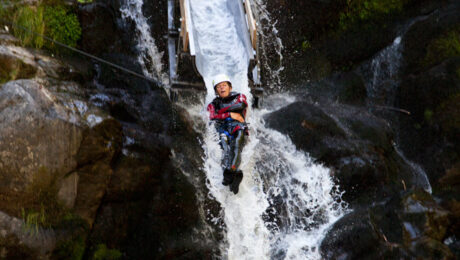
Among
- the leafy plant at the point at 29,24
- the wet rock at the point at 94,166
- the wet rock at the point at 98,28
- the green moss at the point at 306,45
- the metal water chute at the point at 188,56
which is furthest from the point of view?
the green moss at the point at 306,45

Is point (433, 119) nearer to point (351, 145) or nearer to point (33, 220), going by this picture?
point (351, 145)

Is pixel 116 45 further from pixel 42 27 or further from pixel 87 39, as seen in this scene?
pixel 42 27

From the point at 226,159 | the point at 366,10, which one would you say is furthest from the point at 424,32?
the point at 226,159

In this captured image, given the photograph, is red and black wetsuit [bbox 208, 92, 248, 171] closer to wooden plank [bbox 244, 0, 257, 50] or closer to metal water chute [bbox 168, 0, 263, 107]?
metal water chute [bbox 168, 0, 263, 107]

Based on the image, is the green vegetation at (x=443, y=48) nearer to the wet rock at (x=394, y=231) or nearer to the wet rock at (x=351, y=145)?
the wet rock at (x=351, y=145)

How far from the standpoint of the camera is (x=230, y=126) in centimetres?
564

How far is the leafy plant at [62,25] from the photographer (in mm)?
6531

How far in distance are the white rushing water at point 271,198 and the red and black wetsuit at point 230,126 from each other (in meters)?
0.46

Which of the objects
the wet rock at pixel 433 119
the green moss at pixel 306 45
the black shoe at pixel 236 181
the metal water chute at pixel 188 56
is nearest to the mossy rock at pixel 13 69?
the metal water chute at pixel 188 56

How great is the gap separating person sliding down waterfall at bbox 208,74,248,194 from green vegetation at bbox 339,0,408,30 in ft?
13.0

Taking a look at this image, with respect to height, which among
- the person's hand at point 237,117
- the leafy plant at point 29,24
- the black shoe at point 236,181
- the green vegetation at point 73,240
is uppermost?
the leafy plant at point 29,24

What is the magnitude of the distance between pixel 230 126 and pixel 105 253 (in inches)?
103

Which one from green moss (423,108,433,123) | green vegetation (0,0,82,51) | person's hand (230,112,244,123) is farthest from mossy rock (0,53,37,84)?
green moss (423,108,433,123)

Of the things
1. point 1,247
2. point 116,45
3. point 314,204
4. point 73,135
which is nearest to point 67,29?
point 116,45
